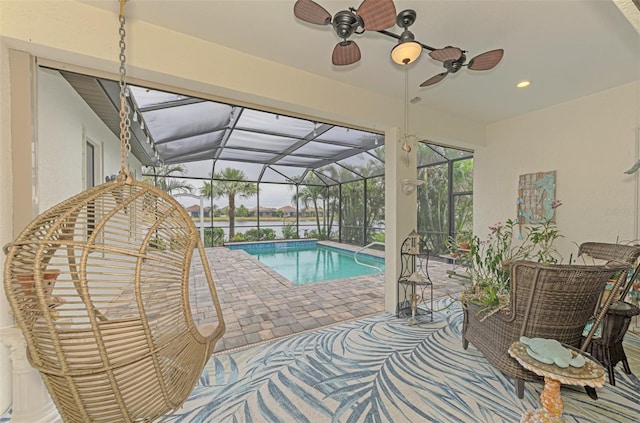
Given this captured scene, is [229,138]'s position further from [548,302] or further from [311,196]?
[548,302]

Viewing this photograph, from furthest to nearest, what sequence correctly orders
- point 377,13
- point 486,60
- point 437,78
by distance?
point 437,78 → point 486,60 → point 377,13

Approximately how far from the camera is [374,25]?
1.53 meters

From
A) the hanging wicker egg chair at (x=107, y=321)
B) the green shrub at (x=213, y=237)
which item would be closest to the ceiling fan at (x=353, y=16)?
the hanging wicker egg chair at (x=107, y=321)

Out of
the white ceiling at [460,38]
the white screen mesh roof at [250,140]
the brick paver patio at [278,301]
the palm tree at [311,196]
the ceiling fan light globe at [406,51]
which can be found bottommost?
the brick paver patio at [278,301]

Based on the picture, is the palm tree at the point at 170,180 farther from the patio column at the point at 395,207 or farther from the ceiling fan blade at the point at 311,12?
the ceiling fan blade at the point at 311,12

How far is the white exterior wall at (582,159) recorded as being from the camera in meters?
3.19

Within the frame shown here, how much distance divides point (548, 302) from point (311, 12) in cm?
240

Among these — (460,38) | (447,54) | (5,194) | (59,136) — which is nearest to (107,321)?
(5,194)

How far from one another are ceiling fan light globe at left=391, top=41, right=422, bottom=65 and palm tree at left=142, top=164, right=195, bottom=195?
8.95 m

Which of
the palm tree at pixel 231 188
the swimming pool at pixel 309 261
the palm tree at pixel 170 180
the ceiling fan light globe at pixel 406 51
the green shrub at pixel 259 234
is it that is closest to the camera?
the ceiling fan light globe at pixel 406 51

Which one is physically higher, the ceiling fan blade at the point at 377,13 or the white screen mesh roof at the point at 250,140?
the white screen mesh roof at the point at 250,140

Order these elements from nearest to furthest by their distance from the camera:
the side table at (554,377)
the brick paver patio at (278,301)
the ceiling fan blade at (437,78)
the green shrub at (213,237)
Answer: the side table at (554,377) < the ceiling fan blade at (437,78) < the brick paver patio at (278,301) < the green shrub at (213,237)

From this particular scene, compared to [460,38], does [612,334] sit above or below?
below

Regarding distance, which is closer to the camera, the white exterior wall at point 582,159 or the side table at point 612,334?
the side table at point 612,334
